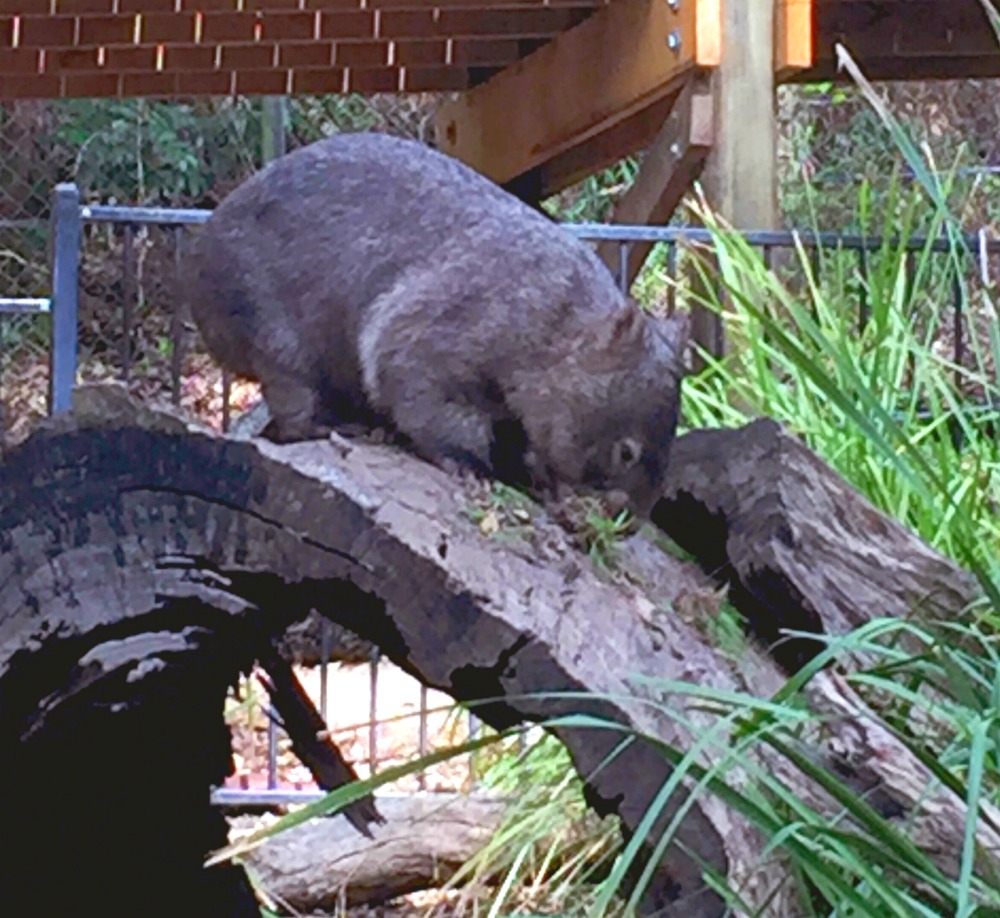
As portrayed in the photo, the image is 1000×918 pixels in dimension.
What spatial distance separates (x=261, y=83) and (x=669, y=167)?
65.3 inches

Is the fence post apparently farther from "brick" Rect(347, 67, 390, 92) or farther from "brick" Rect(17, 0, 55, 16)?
"brick" Rect(347, 67, 390, 92)

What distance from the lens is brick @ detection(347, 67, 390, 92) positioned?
6.05m

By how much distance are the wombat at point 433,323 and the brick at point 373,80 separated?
296cm

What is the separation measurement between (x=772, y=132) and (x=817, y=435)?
1429 mm

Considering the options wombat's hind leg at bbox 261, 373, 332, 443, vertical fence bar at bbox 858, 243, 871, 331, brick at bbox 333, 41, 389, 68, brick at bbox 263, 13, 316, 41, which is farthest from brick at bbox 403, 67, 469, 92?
wombat's hind leg at bbox 261, 373, 332, 443

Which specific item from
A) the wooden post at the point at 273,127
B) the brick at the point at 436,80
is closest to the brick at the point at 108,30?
the brick at the point at 436,80

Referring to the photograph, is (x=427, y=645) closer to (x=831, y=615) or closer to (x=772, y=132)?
(x=831, y=615)

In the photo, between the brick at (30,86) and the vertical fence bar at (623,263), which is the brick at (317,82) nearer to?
the brick at (30,86)

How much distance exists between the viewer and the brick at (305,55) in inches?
227

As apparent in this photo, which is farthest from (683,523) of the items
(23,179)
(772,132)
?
(23,179)

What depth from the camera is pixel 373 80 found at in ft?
20.1

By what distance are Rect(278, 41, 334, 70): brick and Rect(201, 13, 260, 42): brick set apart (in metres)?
0.23

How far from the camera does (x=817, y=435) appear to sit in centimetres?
362

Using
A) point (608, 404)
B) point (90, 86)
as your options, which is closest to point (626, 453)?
point (608, 404)
